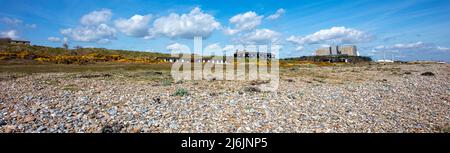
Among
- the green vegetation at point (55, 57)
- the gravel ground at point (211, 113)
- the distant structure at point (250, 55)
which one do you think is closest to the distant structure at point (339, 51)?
the distant structure at point (250, 55)

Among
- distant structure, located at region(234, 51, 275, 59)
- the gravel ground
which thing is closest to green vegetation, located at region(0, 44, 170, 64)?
distant structure, located at region(234, 51, 275, 59)

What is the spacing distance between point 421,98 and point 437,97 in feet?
5.05

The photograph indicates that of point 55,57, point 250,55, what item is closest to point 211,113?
point 55,57

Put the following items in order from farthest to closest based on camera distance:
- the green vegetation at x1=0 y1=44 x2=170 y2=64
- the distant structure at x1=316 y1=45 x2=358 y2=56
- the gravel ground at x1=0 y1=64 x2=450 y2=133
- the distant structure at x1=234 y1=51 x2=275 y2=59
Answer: the distant structure at x1=316 y1=45 x2=358 y2=56
the distant structure at x1=234 y1=51 x2=275 y2=59
the green vegetation at x1=0 y1=44 x2=170 y2=64
the gravel ground at x1=0 y1=64 x2=450 y2=133

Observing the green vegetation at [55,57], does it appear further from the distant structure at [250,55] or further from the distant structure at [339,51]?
the distant structure at [339,51]

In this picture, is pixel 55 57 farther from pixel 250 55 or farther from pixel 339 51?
pixel 339 51

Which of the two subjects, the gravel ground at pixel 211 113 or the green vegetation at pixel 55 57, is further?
the green vegetation at pixel 55 57

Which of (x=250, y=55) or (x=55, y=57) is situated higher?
(x=250, y=55)

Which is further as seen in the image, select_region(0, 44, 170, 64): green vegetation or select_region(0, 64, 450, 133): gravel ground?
select_region(0, 44, 170, 64): green vegetation

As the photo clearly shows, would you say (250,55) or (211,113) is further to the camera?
(250,55)

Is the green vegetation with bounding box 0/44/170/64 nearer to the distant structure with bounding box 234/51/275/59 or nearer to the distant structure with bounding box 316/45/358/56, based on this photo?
the distant structure with bounding box 234/51/275/59
